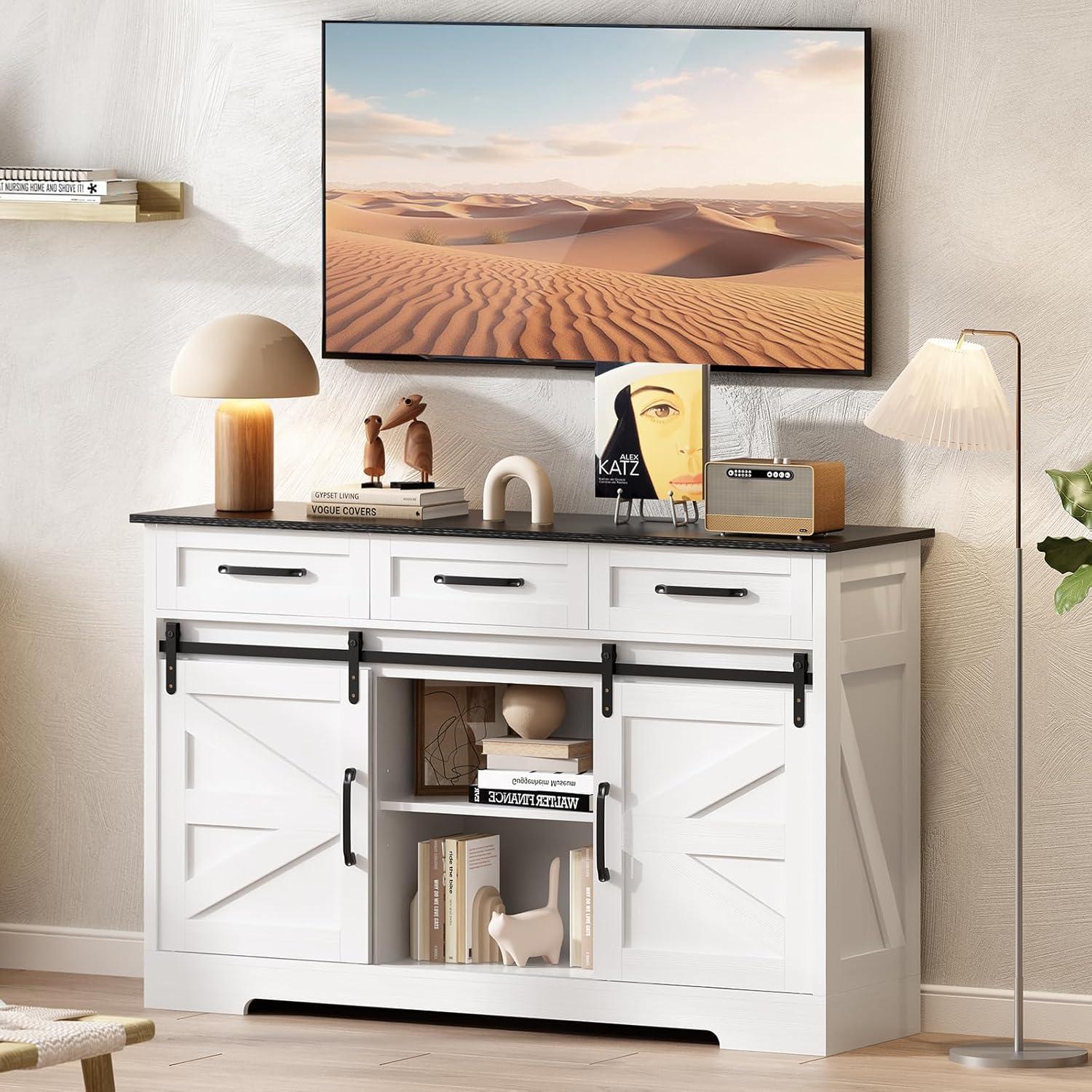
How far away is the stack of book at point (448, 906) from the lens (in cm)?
426

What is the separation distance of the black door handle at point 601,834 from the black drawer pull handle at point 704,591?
0.43 metres

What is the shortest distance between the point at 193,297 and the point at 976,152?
183cm

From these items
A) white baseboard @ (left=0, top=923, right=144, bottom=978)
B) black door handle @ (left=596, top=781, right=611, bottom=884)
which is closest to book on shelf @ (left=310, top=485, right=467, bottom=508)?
black door handle @ (left=596, top=781, right=611, bottom=884)

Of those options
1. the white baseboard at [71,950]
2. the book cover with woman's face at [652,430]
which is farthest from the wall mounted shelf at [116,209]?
the white baseboard at [71,950]

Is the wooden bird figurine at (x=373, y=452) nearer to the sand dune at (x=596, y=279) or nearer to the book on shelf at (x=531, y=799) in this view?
the sand dune at (x=596, y=279)

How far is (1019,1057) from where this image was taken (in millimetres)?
3928

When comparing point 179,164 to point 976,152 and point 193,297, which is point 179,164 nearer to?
point 193,297

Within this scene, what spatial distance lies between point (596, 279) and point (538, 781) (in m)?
1.11

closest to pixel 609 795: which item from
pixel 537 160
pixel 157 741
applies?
pixel 157 741

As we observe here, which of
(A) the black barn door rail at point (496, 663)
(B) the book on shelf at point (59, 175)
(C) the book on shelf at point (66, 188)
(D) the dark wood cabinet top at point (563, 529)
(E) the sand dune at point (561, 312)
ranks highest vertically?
(B) the book on shelf at point (59, 175)

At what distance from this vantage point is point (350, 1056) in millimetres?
3998

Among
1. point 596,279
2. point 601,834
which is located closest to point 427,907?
point 601,834

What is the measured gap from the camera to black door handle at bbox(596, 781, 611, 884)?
160 inches

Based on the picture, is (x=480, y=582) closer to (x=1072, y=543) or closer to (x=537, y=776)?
(x=537, y=776)
